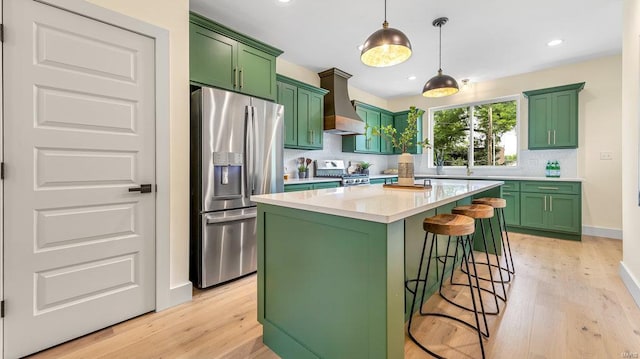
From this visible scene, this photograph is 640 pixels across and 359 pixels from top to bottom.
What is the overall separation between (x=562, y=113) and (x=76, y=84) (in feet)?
19.3

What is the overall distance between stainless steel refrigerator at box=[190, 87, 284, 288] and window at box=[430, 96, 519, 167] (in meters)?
4.33

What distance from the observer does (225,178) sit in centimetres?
249

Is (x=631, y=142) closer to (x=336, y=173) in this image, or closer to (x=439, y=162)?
(x=336, y=173)

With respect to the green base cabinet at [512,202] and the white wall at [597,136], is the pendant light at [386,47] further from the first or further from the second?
the white wall at [597,136]

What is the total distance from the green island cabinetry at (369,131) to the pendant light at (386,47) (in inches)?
105

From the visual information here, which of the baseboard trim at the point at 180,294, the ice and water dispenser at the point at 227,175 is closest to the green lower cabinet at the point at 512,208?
the ice and water dispenser at the point at 227,175

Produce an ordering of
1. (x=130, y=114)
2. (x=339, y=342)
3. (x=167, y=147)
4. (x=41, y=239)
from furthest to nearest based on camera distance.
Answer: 1. (x=167, y=147)
2. (x=130, y=114)
3. (x=41, y=239)
4. (x=339, y=342)

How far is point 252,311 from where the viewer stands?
206 cm

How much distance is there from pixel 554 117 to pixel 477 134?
1267mm

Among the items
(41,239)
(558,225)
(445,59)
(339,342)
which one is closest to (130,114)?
(41,239)

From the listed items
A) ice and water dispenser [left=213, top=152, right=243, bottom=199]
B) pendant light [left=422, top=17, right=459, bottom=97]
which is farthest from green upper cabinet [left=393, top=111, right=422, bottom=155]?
ice and water dispenser [left=213, top=152, right=243, bottom=199]

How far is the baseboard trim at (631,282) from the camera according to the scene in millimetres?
2098

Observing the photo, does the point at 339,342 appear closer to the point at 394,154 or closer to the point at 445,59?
the point at 445,59

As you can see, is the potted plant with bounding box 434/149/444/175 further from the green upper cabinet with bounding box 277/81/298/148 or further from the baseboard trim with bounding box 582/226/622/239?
the green upper cabinet with bounding box 277/81/298/148
